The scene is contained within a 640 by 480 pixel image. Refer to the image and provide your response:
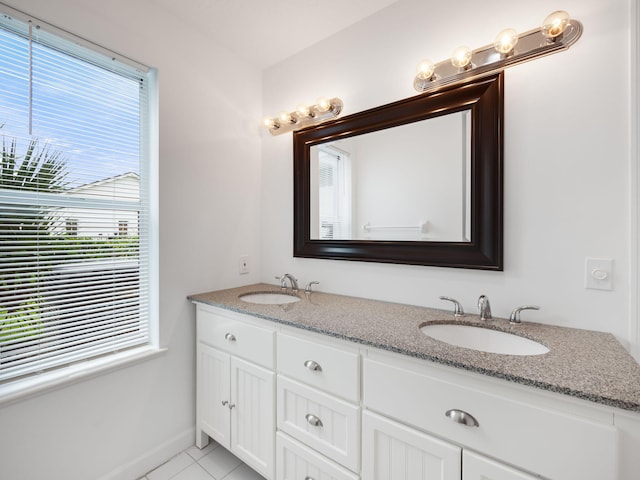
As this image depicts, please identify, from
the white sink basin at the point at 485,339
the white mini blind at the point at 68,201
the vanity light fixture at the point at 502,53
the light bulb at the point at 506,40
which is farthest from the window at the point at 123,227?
the light bulb at the point at 506,40

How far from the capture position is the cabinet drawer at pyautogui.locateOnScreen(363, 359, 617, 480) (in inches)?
28.0

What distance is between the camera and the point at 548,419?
754 millimetres

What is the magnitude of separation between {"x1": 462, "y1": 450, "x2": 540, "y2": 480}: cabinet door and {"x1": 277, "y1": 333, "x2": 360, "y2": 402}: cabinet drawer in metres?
0.37

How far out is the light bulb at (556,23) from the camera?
3.59ft

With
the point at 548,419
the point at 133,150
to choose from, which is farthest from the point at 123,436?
the point at 548,419

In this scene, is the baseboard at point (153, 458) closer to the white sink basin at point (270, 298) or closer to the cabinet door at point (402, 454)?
the white sink basin at point (270, 298)

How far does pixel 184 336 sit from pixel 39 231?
2.86 feet

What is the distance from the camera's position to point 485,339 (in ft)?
4.00

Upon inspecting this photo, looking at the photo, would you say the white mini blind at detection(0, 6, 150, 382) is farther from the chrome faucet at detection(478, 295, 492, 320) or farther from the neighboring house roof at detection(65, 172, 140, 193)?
the chrome faucet at detection(478, 295, 492, 320)

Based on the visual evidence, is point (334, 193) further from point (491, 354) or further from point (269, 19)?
point (491, 354)

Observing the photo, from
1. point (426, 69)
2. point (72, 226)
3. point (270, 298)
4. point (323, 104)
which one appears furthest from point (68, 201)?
point (426, 69)

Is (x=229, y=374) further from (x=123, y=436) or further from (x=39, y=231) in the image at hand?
(x=39, y=231)

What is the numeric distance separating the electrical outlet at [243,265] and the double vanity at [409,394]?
392 millimetres

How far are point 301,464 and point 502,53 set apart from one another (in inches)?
75.2
